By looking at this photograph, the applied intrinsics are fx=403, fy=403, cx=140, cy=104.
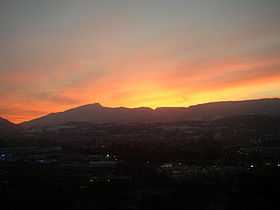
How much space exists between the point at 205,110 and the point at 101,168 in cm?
13421

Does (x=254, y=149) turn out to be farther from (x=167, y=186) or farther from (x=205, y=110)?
(x=205, y=110)

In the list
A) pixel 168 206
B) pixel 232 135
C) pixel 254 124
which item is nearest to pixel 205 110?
pixel 254 124

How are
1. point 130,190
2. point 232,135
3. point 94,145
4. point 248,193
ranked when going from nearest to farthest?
point 248,193 < point 130,190 < point 94,145 < point 232,135

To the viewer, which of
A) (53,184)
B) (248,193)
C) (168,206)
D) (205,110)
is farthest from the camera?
(205,110)

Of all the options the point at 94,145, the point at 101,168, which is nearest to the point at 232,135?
the point at 94,145

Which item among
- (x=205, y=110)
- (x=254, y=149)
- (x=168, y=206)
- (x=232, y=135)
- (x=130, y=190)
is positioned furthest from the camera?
(x=205, y=110)

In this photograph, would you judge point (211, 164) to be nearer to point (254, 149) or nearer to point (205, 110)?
point (254, 149)

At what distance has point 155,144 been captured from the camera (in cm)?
6875

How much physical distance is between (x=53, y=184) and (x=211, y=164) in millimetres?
21553

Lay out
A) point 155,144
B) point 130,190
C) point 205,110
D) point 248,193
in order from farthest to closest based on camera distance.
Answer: point 205,110, point 155,144, point 130,190, point 248,193

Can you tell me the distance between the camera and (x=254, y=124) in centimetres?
10588

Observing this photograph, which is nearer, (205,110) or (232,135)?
(232,135)

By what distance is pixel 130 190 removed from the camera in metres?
34.1

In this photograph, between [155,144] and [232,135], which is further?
[232,135]
